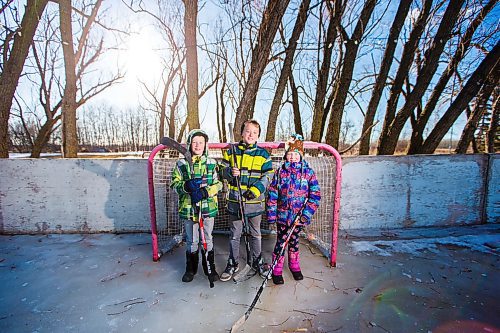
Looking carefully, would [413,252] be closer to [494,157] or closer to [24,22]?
[494,157]

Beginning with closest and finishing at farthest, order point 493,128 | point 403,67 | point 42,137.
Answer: point 403,67 → point 493,128 → point 42,137

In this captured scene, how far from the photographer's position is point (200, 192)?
8.20 ft

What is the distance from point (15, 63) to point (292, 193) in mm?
6370

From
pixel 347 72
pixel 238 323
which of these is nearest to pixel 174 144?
pixel 238 323

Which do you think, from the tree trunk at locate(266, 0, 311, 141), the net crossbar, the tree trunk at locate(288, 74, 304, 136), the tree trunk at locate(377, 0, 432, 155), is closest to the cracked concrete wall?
the net crossbar

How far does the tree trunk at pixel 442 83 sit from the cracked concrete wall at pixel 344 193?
2.39 m

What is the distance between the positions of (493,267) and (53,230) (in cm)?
623

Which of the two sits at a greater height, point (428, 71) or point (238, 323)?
point (428, 71)

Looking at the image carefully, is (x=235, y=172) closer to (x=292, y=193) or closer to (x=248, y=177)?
(x=248, y=177)

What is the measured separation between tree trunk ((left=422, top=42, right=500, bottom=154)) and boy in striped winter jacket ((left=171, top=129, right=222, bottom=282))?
5.85 meters

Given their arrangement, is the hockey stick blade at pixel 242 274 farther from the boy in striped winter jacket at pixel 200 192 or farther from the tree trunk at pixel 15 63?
the tree trunk at pixel 15 63

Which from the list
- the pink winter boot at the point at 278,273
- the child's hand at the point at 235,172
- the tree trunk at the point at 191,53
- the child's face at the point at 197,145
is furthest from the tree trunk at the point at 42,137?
the pink winter boot at the point at 278,273

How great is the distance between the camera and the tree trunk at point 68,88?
5.04 meters

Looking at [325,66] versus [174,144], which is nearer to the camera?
[174,144]
